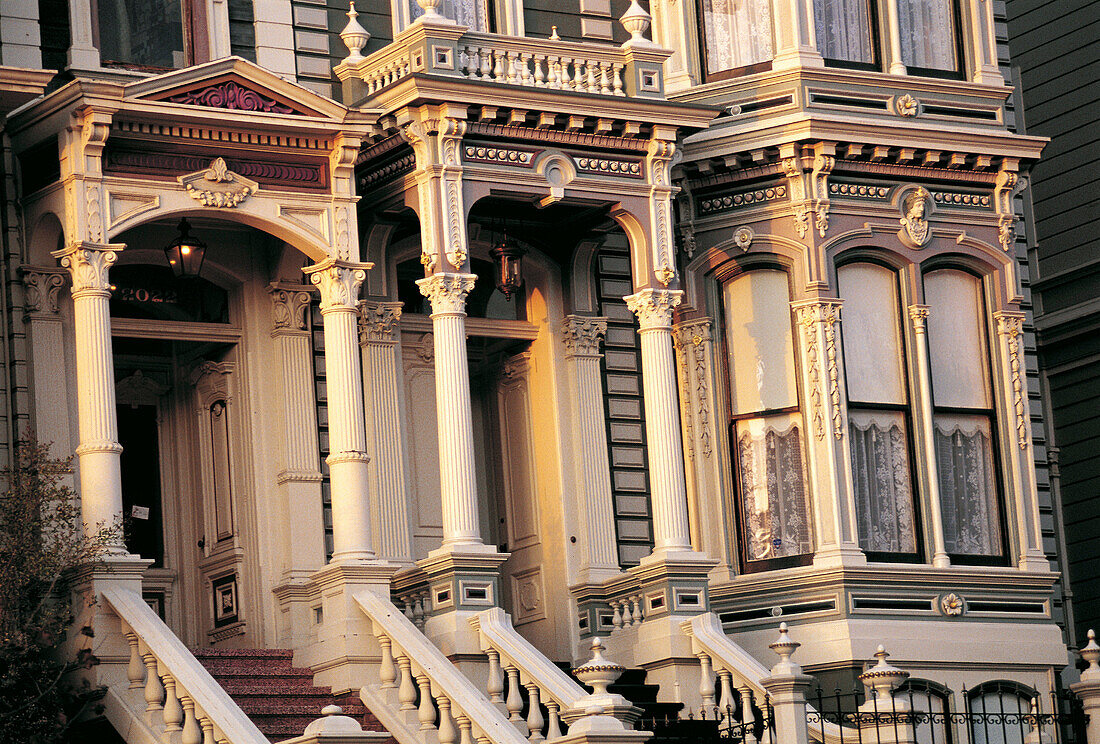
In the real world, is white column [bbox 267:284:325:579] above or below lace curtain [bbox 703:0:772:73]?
below

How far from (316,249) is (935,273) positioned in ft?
22.7

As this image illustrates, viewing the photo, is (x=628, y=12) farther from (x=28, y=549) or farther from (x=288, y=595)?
(x=28, y=549)

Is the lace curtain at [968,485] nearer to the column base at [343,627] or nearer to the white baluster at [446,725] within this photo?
the column base at [343,627]

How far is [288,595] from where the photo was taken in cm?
2042

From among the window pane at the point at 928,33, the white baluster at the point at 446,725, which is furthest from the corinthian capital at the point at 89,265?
the window pane at the point at 928,33

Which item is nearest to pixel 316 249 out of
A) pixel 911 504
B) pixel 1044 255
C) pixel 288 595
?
pixel 288 595

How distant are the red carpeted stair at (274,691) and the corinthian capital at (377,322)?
10.6ft

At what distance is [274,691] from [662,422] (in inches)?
178

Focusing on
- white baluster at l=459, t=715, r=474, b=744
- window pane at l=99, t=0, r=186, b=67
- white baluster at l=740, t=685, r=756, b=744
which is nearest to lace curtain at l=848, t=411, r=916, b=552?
white baluster at l=740, t=685, r=756, b=744

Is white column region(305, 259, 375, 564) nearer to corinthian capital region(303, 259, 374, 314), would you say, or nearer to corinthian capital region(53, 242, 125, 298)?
corinthian capital region(303, 259, 374, 314)

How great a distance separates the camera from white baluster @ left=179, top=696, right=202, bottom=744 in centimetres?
1686

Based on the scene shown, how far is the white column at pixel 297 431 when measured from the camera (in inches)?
815

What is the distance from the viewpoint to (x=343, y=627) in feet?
62.6

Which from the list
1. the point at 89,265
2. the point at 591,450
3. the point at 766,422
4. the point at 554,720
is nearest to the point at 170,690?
the point at 554,720
